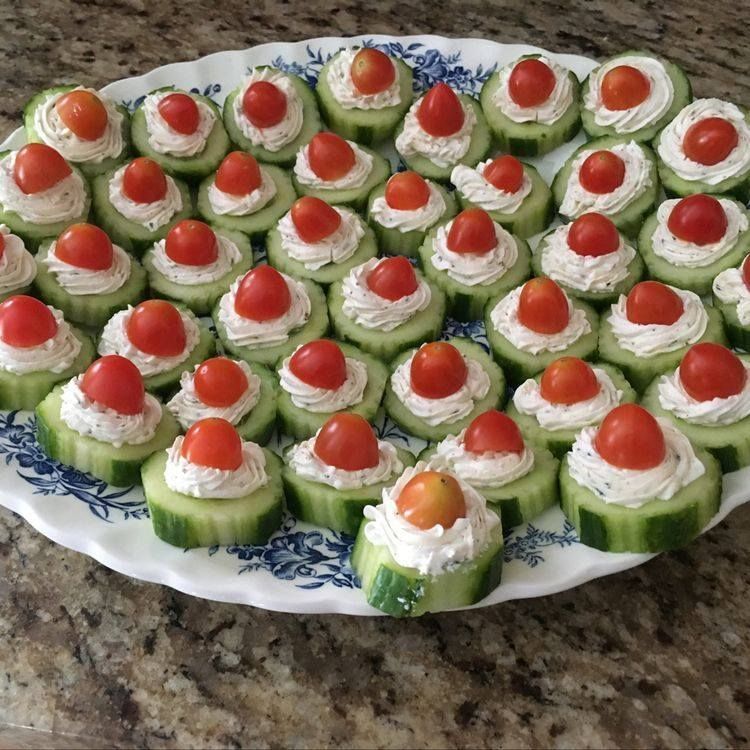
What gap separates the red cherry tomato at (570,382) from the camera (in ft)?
10.9

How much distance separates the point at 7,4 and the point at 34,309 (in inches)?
112

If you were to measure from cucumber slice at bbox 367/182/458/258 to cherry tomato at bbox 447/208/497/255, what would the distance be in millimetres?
202

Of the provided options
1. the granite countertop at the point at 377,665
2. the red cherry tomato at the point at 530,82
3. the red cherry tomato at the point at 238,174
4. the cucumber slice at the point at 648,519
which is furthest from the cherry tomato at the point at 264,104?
the cucumber slice at the point at 648,519

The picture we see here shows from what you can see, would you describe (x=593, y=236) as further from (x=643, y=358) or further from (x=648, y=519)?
(x=648, y=519)

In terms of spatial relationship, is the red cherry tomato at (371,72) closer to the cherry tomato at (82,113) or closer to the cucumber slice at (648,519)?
the cherry tomato at (82,113)

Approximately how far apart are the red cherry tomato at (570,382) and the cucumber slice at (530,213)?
92 centimetres

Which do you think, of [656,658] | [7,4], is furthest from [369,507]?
[7,4]

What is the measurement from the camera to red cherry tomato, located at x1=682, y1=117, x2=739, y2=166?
4113 millimetres

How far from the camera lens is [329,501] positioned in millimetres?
3104

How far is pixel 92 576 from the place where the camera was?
3.28 metres

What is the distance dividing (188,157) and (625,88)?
5.49 feet

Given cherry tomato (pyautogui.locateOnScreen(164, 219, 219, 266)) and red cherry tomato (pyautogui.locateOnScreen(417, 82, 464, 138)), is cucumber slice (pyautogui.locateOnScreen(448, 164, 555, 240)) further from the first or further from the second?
cherry tomato (pyautogui.locateOnScreen(164, 219, 219, 266))

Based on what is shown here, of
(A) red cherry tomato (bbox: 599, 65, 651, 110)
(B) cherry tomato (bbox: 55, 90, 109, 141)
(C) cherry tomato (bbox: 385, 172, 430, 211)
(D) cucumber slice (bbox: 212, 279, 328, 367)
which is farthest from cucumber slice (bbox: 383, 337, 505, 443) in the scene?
(B) cherry tomato (bbox: 55, 90, 109, 141)

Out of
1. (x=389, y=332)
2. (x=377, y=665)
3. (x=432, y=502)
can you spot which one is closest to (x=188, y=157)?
(x=389, y=332)
